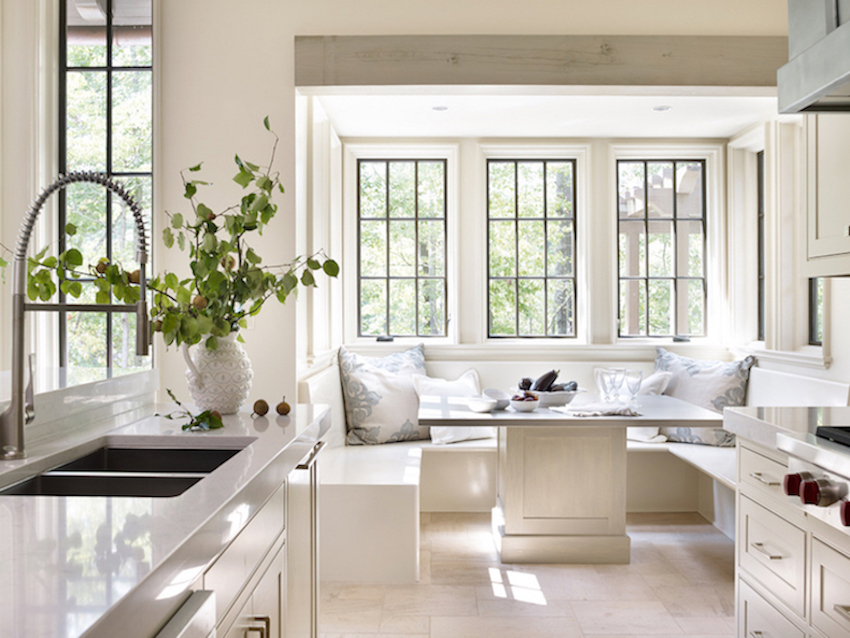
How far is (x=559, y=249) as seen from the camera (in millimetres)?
4605

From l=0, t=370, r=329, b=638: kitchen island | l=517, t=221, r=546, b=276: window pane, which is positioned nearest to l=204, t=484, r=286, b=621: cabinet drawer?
l=0, t=370, r=329, b=638: kitchen island

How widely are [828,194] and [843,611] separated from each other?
1.20 meters

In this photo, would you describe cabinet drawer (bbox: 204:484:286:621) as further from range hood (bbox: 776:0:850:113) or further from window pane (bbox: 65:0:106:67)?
window pane (bbox: 65:0:106:67)

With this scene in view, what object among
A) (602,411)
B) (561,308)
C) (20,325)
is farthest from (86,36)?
(561,308)

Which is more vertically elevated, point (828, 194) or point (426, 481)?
point (828, 194)

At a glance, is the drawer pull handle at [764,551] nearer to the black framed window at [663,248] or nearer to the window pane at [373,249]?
the black framed window at [663,248]

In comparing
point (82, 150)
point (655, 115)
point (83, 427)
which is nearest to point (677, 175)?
point (655, 115)

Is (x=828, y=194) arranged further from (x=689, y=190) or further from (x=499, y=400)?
(x=689, y=190)

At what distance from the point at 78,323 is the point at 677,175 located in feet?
12.7

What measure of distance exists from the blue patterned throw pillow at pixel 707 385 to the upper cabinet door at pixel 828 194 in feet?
6.85

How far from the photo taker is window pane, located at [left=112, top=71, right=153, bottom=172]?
9.90ft

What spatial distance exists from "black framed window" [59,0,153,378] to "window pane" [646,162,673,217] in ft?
10.7

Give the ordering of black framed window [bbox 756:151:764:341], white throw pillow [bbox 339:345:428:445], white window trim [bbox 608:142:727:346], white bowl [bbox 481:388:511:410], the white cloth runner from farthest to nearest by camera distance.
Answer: white window trim [bbox 608:142:727:346], black framed window [bbox 756:151:764:341], white throw pillow [bbox 339:345:428:445], white bowl [bbox 481:388:511:410], the white cloth runner

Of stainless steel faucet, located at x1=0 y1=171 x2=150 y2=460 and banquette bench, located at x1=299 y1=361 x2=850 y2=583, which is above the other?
stainless steel faucet, located at x1=0 y1=171 x2=150 y2=460
